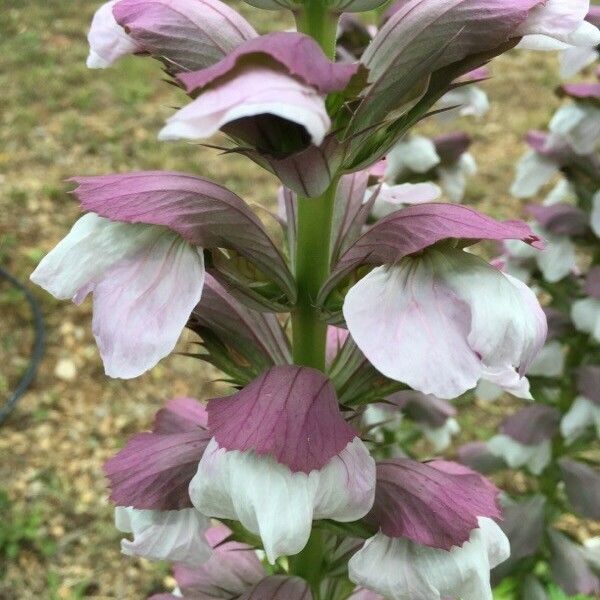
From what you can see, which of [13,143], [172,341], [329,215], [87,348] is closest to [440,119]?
[329,215]

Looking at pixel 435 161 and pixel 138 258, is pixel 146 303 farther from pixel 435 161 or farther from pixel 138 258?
pixel 435 161

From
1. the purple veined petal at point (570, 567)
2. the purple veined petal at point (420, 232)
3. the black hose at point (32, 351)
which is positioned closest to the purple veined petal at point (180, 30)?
the purple veined petal at point (420, 232)

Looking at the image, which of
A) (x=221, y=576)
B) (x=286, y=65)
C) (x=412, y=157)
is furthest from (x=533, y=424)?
(x=286, y=65)

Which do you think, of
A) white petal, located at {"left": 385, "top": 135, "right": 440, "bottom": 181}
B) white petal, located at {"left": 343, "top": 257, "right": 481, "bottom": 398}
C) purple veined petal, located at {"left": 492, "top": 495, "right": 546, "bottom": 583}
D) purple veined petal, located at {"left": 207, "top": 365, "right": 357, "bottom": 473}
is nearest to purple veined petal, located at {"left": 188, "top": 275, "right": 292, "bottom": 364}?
purple veined petal, located at {"left": 207, "top": 365, "right": 357, "bottom": 473}

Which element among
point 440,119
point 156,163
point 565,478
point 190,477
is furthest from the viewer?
point 156,163

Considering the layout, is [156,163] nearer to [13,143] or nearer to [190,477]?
[13,143]
